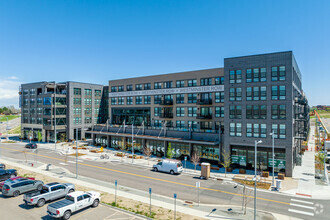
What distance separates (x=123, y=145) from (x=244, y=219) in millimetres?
38100

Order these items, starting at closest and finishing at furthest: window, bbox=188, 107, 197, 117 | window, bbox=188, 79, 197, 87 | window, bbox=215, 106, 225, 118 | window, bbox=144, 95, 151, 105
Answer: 1. window, bbox=215, 106, 225, 118
2. window, bbox=188, 107, 197, 117
3. window, bbox=188, 79, 197, 87
4. window, bbox=144, 95, 151, 105

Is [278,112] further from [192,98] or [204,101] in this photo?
[192,98]

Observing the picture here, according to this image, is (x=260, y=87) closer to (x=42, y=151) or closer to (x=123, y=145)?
(x=123, y=145)

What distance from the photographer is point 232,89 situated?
1492 inches

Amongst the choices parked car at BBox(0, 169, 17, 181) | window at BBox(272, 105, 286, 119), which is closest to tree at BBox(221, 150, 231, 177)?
window at BBox(272, 105, 286, 119)

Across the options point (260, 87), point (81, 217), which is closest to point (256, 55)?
point (260, 87)

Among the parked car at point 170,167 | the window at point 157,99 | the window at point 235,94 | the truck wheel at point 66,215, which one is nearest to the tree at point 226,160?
the parked car at point 170,167

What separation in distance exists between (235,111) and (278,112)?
6485mm

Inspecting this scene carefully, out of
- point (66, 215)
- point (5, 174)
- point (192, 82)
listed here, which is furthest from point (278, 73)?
point (5, 174)

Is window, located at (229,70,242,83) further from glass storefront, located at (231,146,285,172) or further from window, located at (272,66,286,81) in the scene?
glass storefront, located at (231,146,285,172)

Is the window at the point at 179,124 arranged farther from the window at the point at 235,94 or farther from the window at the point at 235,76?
the window at the point at 235,76

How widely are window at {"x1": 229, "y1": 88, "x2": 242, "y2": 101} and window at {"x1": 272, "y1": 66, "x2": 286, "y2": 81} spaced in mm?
5514

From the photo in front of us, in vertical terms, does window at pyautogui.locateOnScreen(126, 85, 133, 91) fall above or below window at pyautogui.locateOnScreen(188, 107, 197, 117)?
above

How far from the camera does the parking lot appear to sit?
19.6 m
